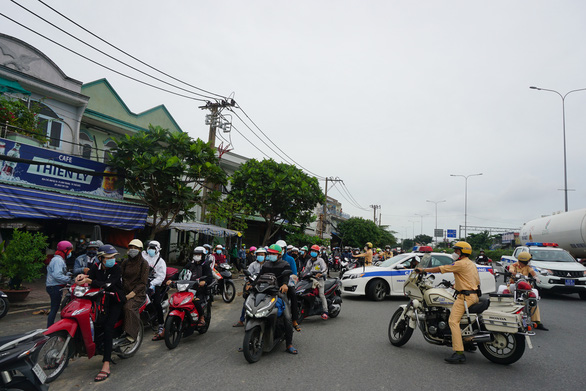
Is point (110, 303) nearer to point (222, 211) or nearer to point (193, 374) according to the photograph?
point (193, 374)

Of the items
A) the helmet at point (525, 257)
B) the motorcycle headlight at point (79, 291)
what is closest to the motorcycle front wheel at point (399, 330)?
the helmet at point (525, 257)

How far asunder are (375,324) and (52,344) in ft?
19.3

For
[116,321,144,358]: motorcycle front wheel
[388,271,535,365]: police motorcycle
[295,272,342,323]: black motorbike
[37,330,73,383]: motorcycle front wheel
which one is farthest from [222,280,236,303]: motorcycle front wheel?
[37,330,73,383]: motorcycle front wheel

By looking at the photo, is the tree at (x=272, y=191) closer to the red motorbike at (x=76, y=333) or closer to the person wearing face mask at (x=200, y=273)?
the person wearing face mask at (x=200, y=273)

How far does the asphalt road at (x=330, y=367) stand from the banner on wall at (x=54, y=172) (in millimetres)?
6155

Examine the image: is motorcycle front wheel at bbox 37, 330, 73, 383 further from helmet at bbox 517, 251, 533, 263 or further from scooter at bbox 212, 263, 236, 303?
helmet at bbox 517, 251, 533, 263

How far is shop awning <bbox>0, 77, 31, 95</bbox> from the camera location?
12670mm

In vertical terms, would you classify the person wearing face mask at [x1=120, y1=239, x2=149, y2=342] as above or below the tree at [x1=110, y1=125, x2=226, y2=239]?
below

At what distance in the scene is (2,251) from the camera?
27.5ft

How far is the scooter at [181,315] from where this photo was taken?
5.75 meters

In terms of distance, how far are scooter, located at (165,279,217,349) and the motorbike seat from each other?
422 centimetres

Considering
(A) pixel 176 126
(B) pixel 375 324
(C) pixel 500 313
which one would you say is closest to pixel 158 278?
(B) pixel 375 324

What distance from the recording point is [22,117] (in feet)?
41.5

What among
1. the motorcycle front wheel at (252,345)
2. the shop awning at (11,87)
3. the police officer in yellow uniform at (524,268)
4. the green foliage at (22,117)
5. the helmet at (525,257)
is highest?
the shop awning at (11,87)
